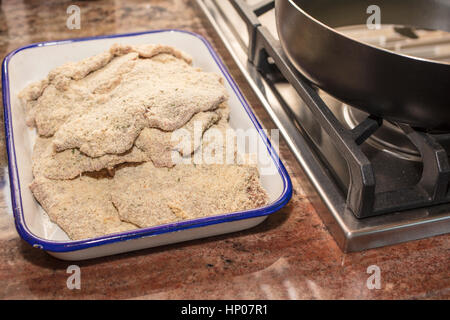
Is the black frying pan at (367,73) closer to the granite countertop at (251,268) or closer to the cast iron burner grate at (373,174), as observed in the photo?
the cast iron burner grate at (373,174)

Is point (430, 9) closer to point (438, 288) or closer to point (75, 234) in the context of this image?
point (438, 288)

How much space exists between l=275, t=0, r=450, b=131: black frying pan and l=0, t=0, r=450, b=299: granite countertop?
0.19 metres

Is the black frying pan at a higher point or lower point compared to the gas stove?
higher

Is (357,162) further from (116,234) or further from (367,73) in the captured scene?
(116,234)

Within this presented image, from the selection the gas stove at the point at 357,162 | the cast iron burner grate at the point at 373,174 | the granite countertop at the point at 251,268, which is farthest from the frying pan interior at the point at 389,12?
the granite countertop at the point at 251,268

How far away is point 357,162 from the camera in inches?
24.4

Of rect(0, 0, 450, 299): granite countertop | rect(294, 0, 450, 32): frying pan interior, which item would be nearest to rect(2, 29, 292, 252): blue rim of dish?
rect(0, 0, 450, 299): granite countertop

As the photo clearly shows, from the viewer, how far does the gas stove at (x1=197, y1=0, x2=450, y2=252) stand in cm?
64

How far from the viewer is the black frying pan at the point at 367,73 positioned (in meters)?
0.56

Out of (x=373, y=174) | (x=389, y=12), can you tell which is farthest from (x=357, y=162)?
(x=389, y=12)

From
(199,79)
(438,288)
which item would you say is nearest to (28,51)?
(199,79)

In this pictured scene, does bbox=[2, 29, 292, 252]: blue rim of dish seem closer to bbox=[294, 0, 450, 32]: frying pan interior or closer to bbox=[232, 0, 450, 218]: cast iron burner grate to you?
bbox=[232, 0, 450, 218]: cast iron burner grate

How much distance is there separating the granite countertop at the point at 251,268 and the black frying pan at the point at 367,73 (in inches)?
7.4

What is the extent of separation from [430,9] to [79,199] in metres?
0.75
